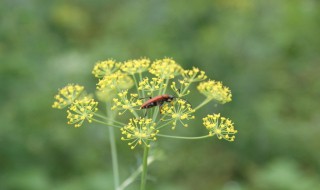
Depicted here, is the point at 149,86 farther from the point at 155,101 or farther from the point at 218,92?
the point at 218,92

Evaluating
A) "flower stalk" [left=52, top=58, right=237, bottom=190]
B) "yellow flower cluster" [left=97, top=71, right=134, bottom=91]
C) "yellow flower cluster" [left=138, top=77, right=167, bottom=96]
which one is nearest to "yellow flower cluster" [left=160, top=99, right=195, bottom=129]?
"flower stalk" [left=52, top=58, right=237, bottom=190]

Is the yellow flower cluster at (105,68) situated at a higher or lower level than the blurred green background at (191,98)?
lower

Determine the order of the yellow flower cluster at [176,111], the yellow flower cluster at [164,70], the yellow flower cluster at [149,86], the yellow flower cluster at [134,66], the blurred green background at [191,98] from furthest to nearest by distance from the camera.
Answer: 1. the blurred green background at [191,98]
2. the yellow flower cluster at [134,66]
3. the yellow flower cluster at [164,70]
4. the yellow flower cluster at [149,86]
5. the yellow flower cluster at [176,111]

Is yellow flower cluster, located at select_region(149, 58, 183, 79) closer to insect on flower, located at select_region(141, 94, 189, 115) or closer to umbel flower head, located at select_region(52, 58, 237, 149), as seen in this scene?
umbel flower head, located at select_region(52, 58, 237, 149)

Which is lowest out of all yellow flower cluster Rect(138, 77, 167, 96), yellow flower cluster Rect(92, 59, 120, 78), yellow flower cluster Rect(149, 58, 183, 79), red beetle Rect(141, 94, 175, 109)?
red beetle Rect(141, 94, 175, 109)

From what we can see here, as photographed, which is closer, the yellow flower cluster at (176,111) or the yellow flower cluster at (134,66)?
the yellow flower cluster at (176,111)

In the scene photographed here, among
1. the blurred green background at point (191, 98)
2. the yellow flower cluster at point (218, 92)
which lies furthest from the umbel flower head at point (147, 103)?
the blurred green background at point (191, 98)

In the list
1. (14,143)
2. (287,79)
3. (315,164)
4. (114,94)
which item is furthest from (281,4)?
(114,94)

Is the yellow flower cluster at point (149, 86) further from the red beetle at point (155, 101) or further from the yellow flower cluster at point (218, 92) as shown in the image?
the yellow flower cluster at point (218, 92)

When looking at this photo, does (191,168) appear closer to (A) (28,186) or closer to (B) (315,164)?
(B) (315,164)
